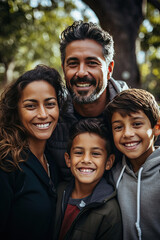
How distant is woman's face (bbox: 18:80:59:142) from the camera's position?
2621 millimetres

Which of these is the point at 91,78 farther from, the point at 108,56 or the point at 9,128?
the point at 9,128

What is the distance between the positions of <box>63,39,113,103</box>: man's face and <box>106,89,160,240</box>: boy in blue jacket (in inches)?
24.8

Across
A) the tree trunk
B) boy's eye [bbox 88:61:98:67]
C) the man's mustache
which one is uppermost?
the tree trunk

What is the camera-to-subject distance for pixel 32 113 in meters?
2.62

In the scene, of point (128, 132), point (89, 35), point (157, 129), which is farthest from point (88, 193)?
point (89, 35)

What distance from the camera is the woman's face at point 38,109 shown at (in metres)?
2.62

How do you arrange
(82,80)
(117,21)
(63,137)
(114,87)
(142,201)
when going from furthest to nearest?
(117,21) → (114,87) → (82,80) → (63,137) → (142,201)

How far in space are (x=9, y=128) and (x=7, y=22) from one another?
25.9 feet

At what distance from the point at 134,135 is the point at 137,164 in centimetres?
37

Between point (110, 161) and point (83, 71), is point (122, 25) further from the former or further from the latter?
point (110, 161)

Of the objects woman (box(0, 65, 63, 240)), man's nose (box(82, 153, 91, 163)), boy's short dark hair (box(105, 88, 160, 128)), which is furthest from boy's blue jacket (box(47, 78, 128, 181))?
boy's short dark hair (box(105, 88, 160, 128))

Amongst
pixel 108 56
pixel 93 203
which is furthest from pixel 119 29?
pixel 93 203

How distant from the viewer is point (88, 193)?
2.70 metres

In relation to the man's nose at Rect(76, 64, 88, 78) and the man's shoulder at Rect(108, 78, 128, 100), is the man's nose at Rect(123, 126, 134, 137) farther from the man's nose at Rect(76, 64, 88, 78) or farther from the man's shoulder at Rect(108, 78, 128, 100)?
the man's nose at Rect(76, 64, 88, 78)
